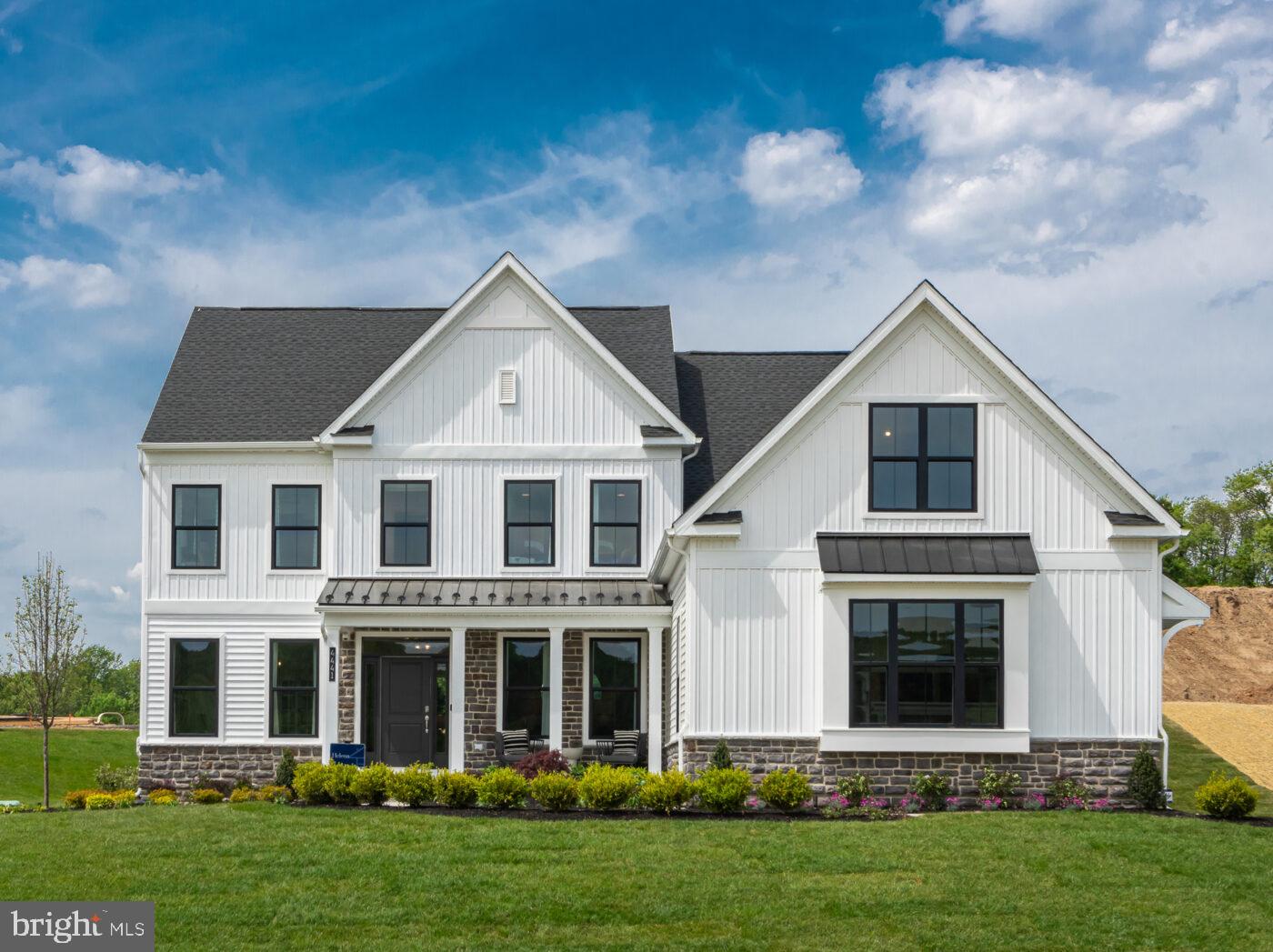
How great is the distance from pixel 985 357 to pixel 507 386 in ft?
27.7

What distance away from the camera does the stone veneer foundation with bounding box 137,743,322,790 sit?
24.0m

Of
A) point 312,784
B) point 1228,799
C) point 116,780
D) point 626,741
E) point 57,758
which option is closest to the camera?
point 1228,799

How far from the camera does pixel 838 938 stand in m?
11.6

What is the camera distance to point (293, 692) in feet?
79.8

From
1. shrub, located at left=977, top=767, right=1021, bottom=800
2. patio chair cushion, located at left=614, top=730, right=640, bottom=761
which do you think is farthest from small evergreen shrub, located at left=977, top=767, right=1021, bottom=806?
patio chair cushion, located at left=614, top=730, right=640, bottom=761

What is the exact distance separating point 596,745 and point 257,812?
756 cm

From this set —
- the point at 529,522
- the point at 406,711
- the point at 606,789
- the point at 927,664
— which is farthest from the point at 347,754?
the point at 927,664

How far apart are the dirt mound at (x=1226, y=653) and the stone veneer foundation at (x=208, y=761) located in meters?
33.5

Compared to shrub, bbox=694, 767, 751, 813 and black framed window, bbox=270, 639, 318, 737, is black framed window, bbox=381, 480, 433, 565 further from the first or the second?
shrub, bbox=694, 767, 751, 813

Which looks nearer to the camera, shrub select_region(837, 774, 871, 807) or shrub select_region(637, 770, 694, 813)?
shrub select_region(637, 770, 694, 813)

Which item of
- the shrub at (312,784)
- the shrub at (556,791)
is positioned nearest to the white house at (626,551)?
the shrub at (556,791)

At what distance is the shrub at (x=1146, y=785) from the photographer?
18.7m

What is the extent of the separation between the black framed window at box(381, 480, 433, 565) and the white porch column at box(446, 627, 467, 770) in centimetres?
171

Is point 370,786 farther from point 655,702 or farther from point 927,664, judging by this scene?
point 927,664
